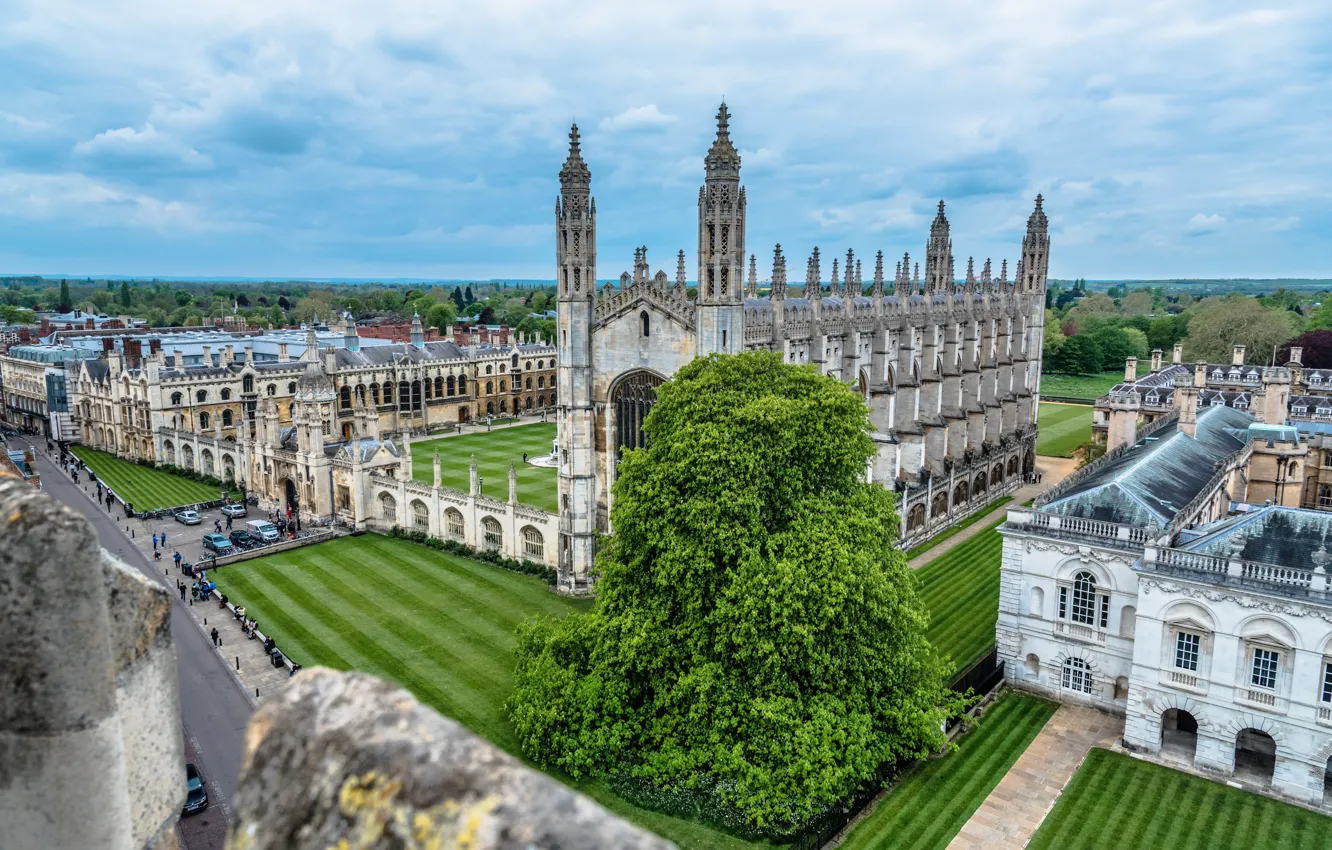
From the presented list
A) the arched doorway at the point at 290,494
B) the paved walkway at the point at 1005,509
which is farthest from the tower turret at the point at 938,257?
the arched doorway at the point at 290,494

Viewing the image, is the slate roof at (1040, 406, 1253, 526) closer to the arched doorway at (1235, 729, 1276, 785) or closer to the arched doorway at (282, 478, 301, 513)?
the arched doorway at (1235, 729, 1276, 785)

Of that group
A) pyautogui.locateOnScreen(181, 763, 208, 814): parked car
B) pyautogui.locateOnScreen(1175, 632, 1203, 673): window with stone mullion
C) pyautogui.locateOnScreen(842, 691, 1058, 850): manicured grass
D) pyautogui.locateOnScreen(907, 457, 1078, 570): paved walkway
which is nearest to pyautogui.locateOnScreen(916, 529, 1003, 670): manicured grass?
pyautogui.locateOnScreen(907, 457, 1078, 570): paved walkway

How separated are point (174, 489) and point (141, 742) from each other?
54426 millimetres

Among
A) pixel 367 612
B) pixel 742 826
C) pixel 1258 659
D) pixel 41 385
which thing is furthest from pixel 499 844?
pixel 41 385

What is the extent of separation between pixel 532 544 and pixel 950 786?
19667 mm

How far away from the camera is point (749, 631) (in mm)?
18734

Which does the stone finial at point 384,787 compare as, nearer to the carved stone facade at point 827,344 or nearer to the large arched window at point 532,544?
the carved stone facade at point 827,344

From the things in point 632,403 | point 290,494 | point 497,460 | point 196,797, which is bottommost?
point 196,797

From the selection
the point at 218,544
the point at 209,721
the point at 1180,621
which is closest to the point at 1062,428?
the point at 1180,621

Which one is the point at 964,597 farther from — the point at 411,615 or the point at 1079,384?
the point at 1079,384

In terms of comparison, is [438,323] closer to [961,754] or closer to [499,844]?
[961,754]

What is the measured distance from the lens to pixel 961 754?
891 inches

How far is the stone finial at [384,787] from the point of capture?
2.55 meters

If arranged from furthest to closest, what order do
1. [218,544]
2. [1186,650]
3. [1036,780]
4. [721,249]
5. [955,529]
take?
[955,529], [218,544], [721,249], [1186,650], [1036,780]
